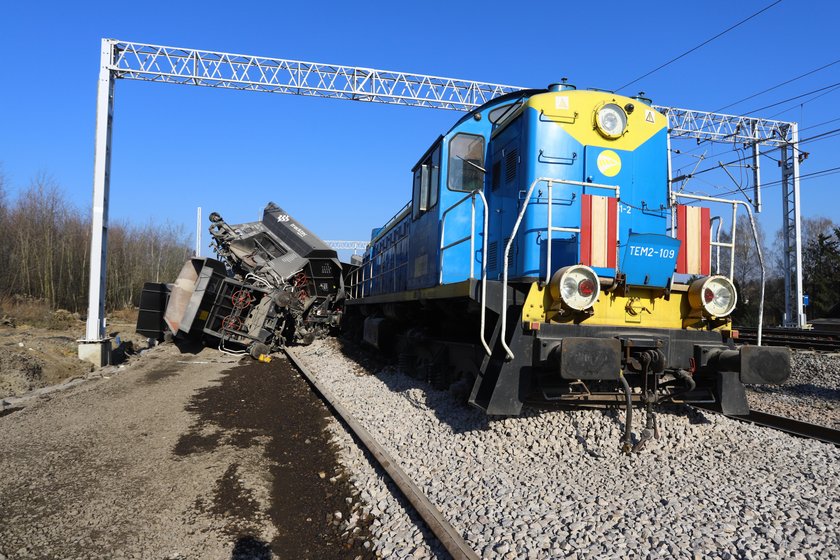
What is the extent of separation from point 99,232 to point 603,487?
1219 centimetres

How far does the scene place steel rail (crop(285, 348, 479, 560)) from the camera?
3033 millimetres

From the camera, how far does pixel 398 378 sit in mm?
8578

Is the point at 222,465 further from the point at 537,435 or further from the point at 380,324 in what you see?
the point at 380,324

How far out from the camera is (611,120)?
5.39 meters

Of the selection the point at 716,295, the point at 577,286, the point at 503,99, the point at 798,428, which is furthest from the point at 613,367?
the point at 503,99

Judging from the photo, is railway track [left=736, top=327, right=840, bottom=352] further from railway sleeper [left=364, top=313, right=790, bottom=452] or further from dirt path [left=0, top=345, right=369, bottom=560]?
dirt path [left=0, top=345, right=369, bottom=560]

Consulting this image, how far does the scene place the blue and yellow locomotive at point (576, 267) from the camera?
446cm

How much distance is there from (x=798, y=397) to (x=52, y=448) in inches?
411

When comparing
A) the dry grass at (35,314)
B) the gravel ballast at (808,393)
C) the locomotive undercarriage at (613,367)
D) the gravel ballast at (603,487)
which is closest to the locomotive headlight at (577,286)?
the locomotive undercarriage at (613,367)

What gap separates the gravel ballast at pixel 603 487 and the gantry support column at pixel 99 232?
8.99 meters

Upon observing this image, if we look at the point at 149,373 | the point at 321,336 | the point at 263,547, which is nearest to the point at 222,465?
the point at 263,547

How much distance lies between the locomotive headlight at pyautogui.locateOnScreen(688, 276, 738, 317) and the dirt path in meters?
3.46

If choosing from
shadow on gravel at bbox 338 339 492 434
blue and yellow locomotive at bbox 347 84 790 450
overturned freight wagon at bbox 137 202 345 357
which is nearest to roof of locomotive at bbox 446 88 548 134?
blue and yellow locomotive at bbox 347 84 790 450

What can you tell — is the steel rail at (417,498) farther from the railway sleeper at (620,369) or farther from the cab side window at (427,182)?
the cab side window at (427,182)
